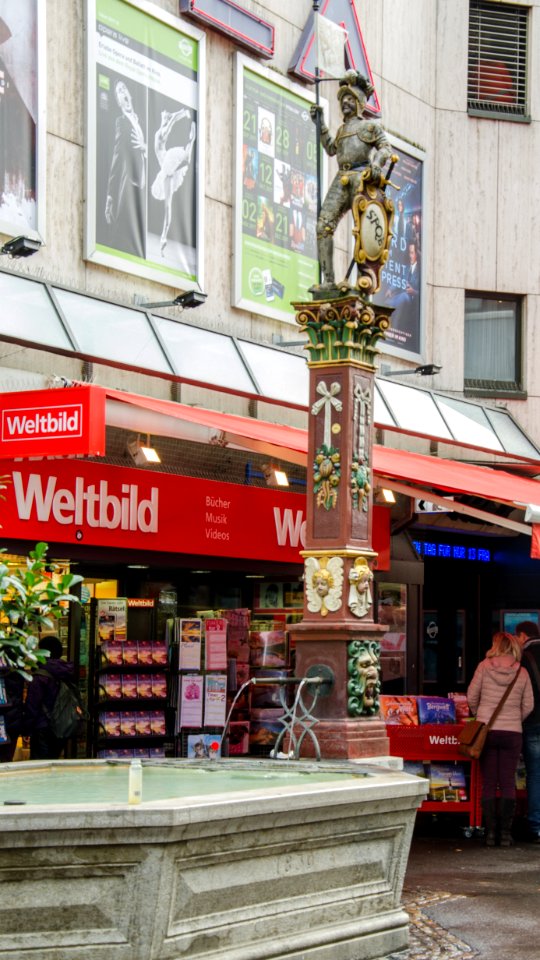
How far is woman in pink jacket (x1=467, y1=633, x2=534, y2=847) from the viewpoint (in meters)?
12.9

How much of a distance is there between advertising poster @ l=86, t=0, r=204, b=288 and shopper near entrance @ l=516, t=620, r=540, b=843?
15.0ft

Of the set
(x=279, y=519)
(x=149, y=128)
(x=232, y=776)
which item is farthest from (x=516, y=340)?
(x=232, y=776)

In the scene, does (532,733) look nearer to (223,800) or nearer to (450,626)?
(223,800)

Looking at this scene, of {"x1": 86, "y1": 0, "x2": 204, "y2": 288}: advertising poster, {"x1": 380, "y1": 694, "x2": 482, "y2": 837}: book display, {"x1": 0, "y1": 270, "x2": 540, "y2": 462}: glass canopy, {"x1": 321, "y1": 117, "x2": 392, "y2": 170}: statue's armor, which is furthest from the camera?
{"x1": 380, "y1": 694, "x2": 482, "y2": 837}: book display

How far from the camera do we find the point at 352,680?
9117 millimetres

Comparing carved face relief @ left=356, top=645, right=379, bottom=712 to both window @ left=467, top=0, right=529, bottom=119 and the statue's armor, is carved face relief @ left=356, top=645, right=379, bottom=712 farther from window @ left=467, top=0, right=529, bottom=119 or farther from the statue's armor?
window @ left=467, top=0, right=529, bottom=119

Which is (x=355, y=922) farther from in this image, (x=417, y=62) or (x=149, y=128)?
(x=417, y=62)

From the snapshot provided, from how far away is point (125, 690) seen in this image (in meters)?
13.9

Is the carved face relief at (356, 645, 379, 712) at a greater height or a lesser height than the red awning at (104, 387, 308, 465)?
lesser

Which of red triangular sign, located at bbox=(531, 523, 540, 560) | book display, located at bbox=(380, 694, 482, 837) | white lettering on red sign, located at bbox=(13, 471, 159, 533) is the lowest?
book display, located at bbox=(380, 694, 482, 837)

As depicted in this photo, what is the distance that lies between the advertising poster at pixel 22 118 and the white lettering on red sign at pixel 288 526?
13.6 ft

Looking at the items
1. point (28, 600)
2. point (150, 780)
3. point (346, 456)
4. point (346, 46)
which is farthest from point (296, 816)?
point (346, 46)

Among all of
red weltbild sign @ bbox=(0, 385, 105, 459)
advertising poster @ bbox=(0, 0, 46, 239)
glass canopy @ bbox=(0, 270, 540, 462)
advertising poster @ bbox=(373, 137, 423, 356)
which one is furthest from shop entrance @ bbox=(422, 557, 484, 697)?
red weltbild sign @ bbox=(0, 385, 105, 459)

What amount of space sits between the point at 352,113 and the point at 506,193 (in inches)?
404
